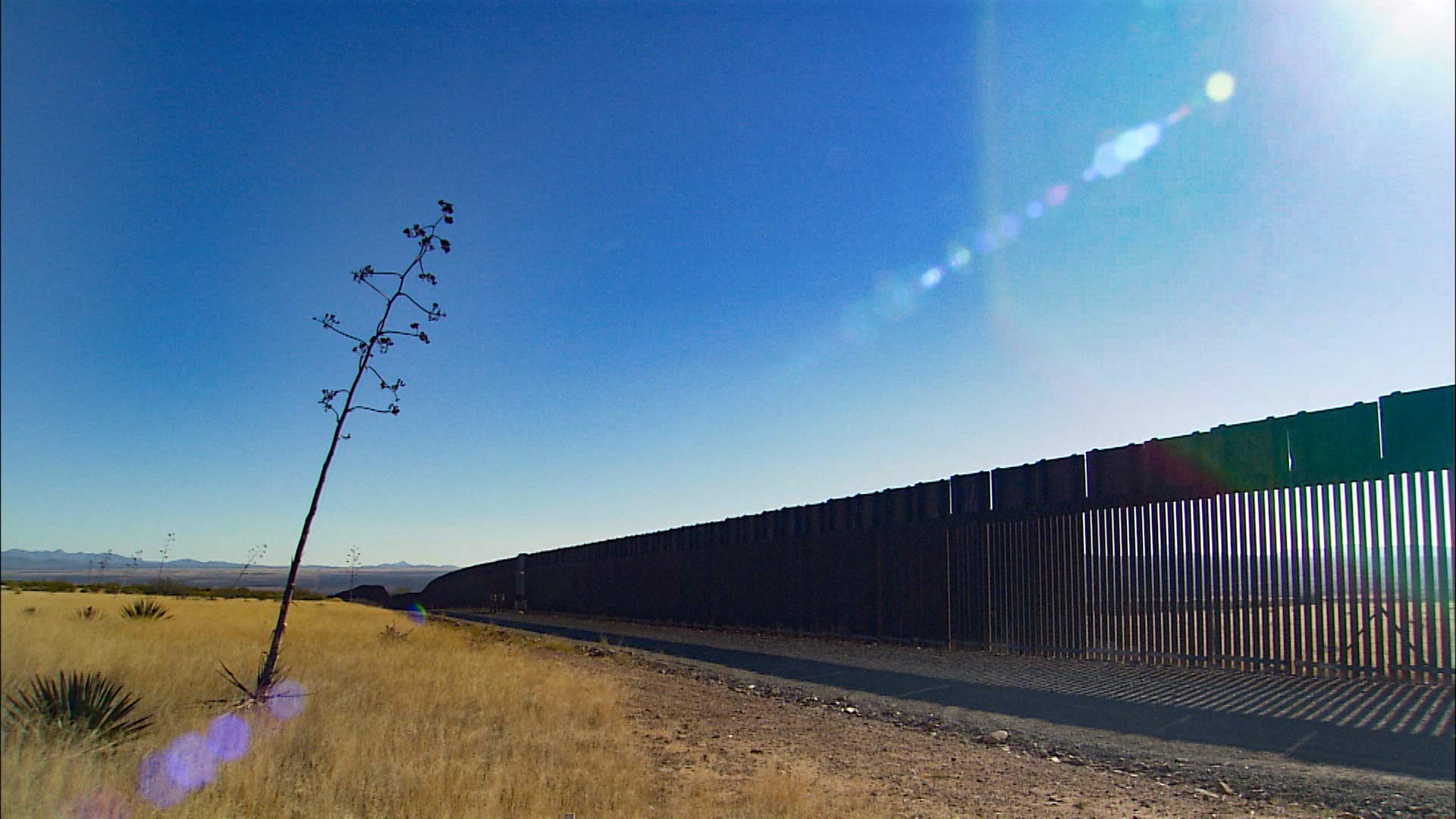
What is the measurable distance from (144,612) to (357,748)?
1112 centimetres

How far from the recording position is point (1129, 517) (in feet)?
39.2

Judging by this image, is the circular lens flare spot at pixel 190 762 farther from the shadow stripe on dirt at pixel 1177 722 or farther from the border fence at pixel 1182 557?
the border fence at pixel 1182 557

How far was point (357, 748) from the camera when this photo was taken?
22.1 ft

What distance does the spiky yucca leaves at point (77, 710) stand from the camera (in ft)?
15.6

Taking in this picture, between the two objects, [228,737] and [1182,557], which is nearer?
[228,737]

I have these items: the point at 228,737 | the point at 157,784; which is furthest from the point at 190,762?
the point at 228,737

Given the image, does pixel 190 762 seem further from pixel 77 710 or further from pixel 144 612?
pixel 144 612

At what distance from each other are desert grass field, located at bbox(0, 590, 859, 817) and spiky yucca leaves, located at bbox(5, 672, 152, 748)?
0.10 meters

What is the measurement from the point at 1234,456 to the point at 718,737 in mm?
6954

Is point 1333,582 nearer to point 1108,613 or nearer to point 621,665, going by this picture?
point 1108,613

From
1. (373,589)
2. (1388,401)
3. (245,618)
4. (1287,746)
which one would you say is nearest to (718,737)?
(1287,746)

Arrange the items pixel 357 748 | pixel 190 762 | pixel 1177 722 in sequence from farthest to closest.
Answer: pixel 1177 722
pixel 357 748
pixel 190 762

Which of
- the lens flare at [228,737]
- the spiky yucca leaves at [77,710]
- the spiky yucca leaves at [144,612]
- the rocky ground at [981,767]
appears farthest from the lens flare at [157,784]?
the spiky yucca leaves at [144,612]

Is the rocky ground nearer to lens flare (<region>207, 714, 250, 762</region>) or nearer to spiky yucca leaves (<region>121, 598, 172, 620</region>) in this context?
lens flare (<region>207, 714, 250, 762</region>)
